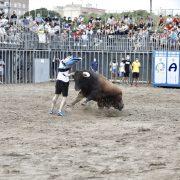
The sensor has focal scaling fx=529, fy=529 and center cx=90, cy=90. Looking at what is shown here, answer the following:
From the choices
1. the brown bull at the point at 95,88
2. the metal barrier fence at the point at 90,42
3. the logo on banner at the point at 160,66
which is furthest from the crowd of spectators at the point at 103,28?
the brown bull at the point at 95,88

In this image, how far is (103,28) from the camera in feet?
118

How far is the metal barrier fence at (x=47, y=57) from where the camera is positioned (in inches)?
1228

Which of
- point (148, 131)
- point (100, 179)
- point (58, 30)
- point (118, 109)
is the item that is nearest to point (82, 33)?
point (58, 30)

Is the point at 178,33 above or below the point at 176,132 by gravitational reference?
above

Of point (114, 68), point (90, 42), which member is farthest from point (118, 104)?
point (90, 42)

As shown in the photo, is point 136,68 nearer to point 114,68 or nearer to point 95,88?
point 114,68

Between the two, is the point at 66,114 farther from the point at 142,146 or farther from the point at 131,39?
the point at 131,39

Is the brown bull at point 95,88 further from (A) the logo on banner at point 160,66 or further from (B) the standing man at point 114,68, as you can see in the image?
(B) the standing man at point 114,68

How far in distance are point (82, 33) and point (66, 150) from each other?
25227mm

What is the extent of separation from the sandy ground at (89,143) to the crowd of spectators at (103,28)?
14.4m

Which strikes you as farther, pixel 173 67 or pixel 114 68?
pixel 114 68

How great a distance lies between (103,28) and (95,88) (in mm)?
20803

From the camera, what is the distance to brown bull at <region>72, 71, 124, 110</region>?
1552 cm

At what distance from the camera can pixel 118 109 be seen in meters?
16.1
